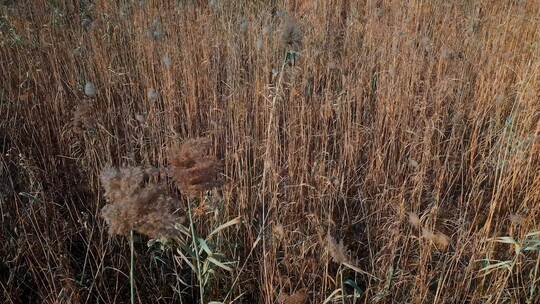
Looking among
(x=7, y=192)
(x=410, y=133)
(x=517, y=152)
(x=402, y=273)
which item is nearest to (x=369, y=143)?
(x=410, y=133)

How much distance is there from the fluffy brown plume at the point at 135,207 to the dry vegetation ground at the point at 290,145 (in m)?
0.52

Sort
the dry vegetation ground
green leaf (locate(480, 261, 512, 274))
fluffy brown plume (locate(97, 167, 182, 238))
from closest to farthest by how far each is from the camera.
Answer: fluffy brown plume (locate(97, 167, 182, 238)) → green leaf (locate(480, 261, 512, 274)) → the dry vegetation ground

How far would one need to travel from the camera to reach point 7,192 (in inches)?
69.6

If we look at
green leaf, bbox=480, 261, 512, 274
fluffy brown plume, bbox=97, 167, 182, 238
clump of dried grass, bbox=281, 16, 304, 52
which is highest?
clump of dried grass, bbox=281, 16, 304, 52

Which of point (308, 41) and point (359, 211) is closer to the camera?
point (359, 211)

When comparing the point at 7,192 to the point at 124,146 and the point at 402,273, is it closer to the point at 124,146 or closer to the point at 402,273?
the point at 124,146

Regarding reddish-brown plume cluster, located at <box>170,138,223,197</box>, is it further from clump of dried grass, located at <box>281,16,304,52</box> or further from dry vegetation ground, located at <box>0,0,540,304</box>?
clump of dried grass, located at <box>281,16,304,52</box>

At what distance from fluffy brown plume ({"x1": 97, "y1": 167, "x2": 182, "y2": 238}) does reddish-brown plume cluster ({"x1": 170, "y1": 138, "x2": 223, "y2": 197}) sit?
0.05 metres

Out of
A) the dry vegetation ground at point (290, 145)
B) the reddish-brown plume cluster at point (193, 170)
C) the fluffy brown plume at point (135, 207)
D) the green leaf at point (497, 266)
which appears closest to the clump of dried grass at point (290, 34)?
the dry vegetation ground at point (290, 145)

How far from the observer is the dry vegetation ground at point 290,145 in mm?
1586

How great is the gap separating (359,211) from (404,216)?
215mm

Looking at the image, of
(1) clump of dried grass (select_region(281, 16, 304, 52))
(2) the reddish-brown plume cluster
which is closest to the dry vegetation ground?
(1) clump of dried grass (select_region(281, 16, 304, 52))

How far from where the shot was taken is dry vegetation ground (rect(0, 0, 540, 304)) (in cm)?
159

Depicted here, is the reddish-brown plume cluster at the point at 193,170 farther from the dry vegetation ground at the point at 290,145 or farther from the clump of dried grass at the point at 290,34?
the clump of dried grass at the point at 290,34
